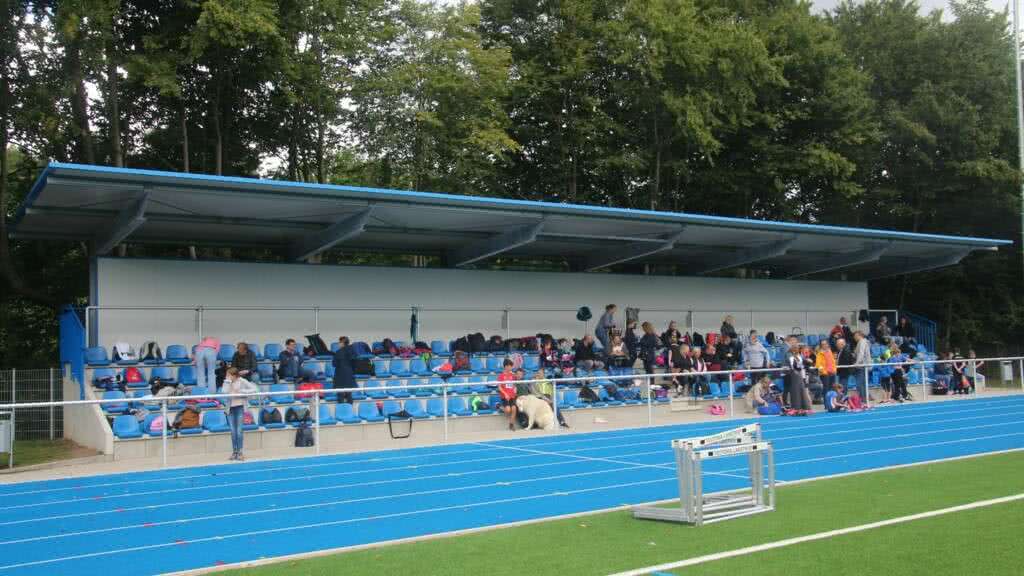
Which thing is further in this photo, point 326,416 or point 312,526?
point 326,416

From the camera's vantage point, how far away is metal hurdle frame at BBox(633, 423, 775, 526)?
8656mm

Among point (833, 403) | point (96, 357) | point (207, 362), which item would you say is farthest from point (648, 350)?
point (96, 357)

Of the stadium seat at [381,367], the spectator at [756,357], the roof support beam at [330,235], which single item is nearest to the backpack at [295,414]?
the stadium seat at [381,367]

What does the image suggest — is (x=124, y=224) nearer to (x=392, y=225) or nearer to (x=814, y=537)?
(x=392, y=225)

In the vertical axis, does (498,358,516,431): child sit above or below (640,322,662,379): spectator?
below

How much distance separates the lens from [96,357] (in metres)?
18.1

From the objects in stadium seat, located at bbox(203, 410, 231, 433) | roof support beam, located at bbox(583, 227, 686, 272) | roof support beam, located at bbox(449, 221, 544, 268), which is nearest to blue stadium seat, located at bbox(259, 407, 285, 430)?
stadium seat, located at bbox(203, 410, 231, 433)

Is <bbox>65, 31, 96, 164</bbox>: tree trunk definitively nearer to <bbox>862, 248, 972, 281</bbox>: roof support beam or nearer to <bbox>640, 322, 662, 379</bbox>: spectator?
<bbox>640, 322, 662, 379</bbox>: spectator

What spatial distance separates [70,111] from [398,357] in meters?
11.4

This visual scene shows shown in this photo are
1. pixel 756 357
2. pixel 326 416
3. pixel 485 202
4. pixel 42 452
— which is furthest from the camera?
pixel 756 357

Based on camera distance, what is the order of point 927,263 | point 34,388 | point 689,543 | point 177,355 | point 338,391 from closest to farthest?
point 689,543 → point 338,391 → point 177,355 → point 34,388 → point 927,263

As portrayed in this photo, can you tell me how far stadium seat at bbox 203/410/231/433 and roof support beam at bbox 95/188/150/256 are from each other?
12.6 feet

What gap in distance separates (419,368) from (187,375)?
493cm

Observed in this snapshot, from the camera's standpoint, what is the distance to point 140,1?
2598cm
